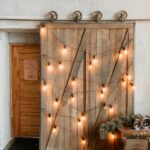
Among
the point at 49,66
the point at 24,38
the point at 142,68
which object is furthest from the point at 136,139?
the point at 24,38

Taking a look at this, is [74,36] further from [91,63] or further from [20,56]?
[20,56]

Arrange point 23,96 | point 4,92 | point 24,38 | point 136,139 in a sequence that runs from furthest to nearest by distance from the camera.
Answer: point 23,96
point 24,38
point 4,92
point 136,139

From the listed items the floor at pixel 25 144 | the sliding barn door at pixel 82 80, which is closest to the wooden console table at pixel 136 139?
the sliding barn door at pixel 82 80

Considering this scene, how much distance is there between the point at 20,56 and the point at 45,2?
4.43 ft

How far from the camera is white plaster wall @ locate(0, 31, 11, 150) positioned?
197 inches

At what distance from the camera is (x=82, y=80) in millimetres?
4617

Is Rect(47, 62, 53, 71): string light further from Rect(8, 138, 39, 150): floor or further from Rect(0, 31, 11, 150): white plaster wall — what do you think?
Rect(8, 138, 39, 150): floor

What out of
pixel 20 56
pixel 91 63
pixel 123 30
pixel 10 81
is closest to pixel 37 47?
pixel 20 56

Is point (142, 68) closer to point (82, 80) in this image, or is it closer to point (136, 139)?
point (82, 80)

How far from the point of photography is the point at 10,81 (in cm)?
554

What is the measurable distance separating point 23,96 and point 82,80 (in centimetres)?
151

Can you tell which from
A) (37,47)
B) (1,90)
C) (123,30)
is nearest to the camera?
(123,30)

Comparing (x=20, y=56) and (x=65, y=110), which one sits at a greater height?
(x=20, y=56)

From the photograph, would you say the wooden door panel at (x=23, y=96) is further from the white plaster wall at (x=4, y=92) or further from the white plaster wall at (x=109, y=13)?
the white plaster wall at (x=109, y=13)
